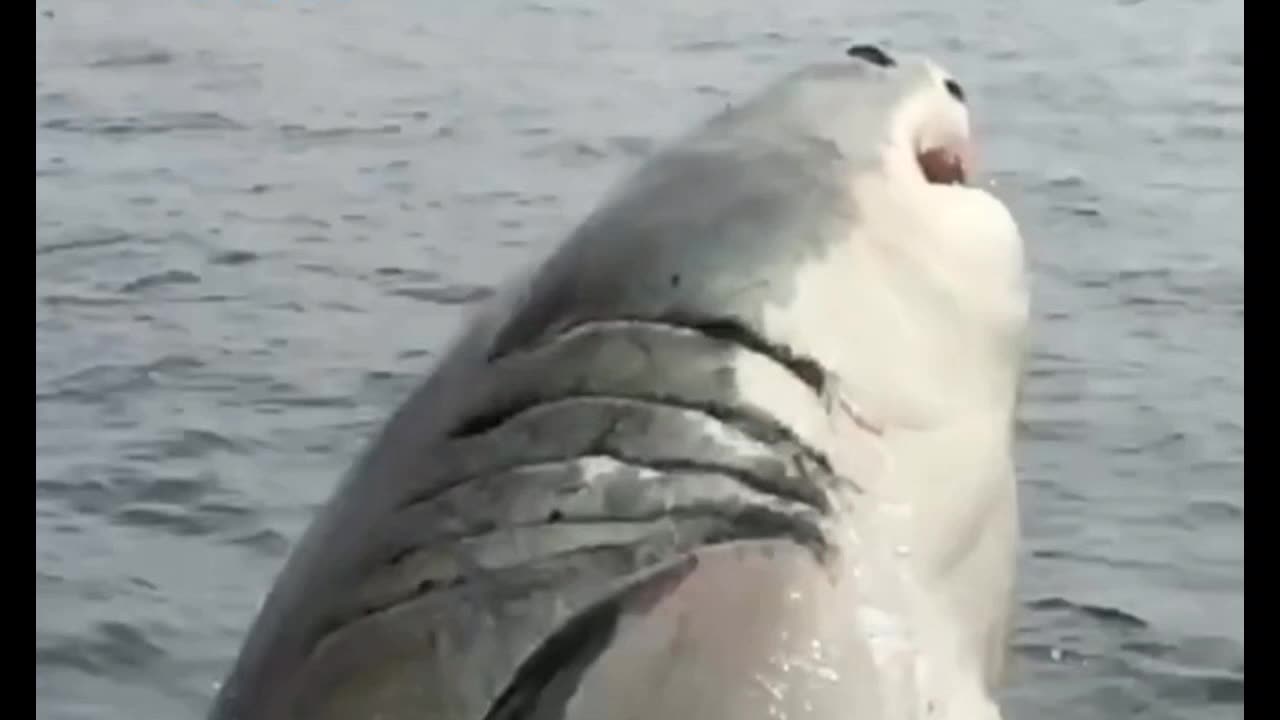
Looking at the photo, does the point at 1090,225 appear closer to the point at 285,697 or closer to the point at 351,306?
the point at 351,306

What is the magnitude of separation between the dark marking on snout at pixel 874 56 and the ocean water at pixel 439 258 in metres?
1.64

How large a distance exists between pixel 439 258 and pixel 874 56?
23.1ft

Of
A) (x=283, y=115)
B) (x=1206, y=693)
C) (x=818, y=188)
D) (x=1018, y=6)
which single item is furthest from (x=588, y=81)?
(x=818, y=188)

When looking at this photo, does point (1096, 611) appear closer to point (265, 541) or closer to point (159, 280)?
point (265, 541)

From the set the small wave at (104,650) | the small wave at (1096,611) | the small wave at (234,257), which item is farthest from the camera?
the small wave at (234,257)

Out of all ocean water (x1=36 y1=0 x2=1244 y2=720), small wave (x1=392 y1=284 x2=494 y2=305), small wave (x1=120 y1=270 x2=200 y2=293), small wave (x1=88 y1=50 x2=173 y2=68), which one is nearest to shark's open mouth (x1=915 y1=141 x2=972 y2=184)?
ocean water (x1=36 y1=0 x2=1244 y2=720)

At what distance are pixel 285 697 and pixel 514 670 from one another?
0.18m

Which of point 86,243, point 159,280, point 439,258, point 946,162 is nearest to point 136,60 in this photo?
point 86,243

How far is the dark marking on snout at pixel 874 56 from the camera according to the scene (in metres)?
2.45

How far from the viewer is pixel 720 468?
1.81m

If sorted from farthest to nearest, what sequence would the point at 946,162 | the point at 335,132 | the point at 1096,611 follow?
the point at 335,132 < the point at 1096,611 < the point at 946,162

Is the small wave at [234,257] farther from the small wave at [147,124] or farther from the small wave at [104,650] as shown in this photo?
the small wave at [104,650]

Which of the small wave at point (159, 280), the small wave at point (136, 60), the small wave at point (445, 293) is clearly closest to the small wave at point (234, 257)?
the small wave at point (159, 280)

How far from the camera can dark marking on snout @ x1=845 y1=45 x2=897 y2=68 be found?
8.02 ft
